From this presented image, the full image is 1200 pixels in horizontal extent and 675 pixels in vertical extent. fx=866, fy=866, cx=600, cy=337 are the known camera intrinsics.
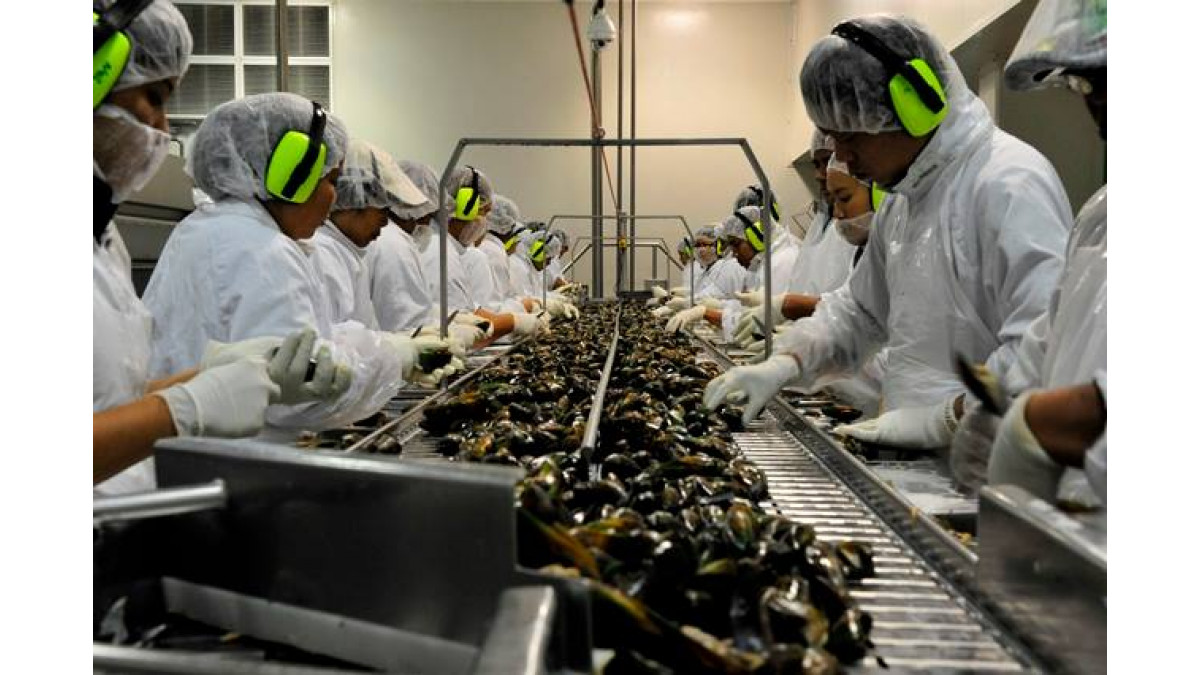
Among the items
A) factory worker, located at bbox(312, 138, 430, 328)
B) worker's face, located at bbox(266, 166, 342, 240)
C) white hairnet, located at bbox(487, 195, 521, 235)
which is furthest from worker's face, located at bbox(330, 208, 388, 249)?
white hairnet, located at bbox(487, 195, 521, 235)

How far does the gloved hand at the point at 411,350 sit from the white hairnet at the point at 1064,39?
8.14ft

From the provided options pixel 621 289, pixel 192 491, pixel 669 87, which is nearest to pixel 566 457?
pixel 192 491

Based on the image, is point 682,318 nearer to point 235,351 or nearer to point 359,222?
point 359,222

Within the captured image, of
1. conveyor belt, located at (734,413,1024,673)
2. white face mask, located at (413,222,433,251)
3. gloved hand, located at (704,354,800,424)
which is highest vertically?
white face mask, located at (413,222,433,251)

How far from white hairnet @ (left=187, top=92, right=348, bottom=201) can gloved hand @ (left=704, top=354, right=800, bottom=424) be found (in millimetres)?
1780

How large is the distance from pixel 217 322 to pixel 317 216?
626 mm

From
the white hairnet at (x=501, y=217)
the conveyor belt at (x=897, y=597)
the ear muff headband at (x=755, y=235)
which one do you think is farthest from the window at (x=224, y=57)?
the conveyor belt at (x=897, y=597)

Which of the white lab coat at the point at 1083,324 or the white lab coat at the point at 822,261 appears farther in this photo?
the white lab coat at the point at 822,261

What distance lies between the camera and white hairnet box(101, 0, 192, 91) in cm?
191

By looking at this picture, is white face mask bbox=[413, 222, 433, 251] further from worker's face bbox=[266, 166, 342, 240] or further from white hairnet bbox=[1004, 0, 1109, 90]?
white hairnet bbox=[1004, 0, 1109, 90]

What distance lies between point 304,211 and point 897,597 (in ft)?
8.54

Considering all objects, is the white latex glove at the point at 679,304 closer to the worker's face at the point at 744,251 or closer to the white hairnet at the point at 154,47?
the worker's face at the point at 744,251

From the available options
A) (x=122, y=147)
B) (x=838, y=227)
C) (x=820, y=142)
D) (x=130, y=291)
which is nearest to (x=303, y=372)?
(x=130, y=291)

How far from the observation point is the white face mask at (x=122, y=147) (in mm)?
1902
